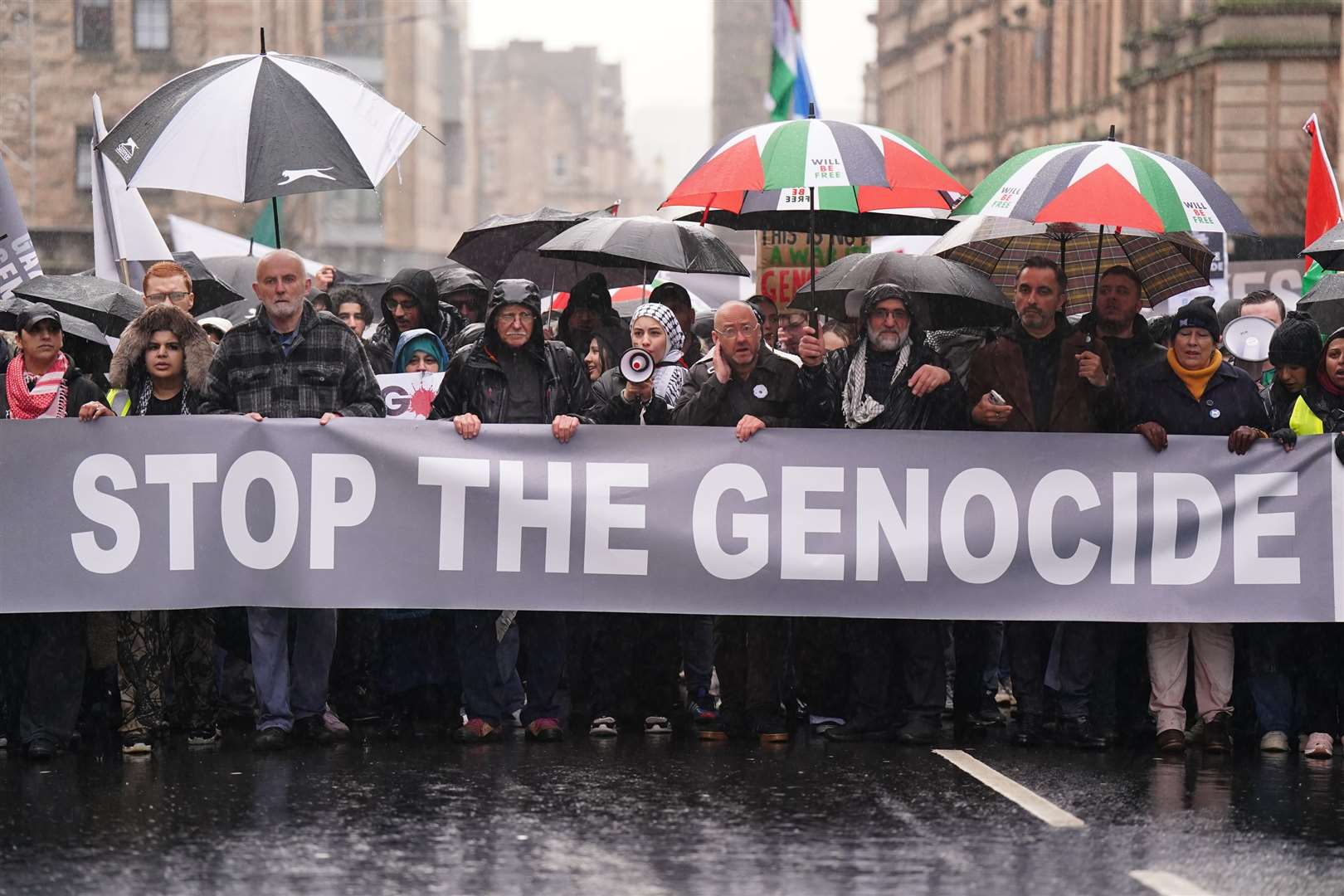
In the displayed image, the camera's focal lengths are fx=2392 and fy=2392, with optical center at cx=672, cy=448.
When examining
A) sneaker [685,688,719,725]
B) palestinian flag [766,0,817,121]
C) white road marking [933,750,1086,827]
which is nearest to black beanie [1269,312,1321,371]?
white road marking [933,750,1086,827]

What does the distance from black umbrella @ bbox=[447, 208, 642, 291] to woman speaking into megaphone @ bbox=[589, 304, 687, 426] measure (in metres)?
3.26

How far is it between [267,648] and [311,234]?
57974 millimetres

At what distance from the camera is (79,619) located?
10.6 meters

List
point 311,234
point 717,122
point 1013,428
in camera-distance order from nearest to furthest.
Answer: point 1013,428, point 311,234, point 717,122

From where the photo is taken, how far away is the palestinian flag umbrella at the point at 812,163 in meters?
11.9

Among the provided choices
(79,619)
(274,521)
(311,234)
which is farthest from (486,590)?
(311,234)

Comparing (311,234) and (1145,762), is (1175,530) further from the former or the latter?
(311,234)

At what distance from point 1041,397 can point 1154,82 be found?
1527 inches

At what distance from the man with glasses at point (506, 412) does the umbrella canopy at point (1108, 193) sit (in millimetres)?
2047

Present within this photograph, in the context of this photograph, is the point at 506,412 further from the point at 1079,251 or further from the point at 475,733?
the point at 1079,251

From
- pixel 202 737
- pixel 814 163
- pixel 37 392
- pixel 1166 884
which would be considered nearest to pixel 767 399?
pixel 814 163

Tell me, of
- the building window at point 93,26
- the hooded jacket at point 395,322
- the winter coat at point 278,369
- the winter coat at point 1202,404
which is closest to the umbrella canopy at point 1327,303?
the winter coat at point 1202,404

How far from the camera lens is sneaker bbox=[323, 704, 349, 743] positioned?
10797 mm

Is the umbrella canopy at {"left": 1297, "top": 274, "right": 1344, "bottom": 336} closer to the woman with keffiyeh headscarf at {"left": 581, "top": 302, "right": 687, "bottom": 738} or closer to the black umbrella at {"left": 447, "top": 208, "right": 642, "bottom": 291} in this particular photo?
the woman with keffiyeh headscarf at {"left": 581, "top": 302, "right": 687, "bottom": 738}
